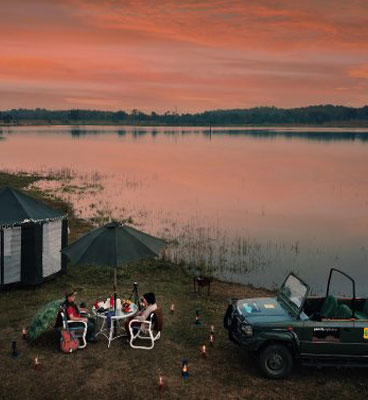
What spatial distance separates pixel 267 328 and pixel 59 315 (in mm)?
5081

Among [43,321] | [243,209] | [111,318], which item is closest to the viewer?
[43,321]

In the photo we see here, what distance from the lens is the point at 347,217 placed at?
116ft

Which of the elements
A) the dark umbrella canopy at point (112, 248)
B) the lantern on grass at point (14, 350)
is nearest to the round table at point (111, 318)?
the dark umbrella canopy at point (112, 248)

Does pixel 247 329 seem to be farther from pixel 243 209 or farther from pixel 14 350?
pixel 243 209

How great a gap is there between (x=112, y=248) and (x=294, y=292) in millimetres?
4536

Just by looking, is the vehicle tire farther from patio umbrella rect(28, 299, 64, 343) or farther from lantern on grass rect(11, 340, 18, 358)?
lantern on grass rect(11, 340, 18, 358)

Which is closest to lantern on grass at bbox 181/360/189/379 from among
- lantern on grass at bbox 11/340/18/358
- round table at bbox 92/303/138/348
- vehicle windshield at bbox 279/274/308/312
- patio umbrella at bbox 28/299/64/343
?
round table at bbox 92/303/138/348

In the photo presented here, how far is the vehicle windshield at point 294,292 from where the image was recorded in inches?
429

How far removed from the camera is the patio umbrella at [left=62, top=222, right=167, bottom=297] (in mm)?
11820

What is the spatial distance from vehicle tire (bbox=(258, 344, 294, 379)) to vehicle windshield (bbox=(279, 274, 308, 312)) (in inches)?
38.1

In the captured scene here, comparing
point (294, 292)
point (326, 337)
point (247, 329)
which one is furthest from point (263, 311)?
point (326, 337)

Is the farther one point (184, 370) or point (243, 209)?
point (243, 209)

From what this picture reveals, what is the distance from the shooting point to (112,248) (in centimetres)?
1195

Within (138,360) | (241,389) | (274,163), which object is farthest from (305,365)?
(274,163)
